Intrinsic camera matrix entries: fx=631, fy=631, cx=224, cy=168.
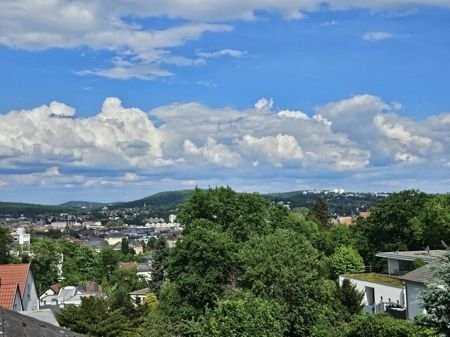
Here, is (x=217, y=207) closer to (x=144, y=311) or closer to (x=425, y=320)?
(x=144, y=311)

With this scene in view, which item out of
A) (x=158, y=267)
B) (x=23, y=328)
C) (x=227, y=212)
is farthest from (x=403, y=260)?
(x=23, y=328)

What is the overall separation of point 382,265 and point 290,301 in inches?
1242

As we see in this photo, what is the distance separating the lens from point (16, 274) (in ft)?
126

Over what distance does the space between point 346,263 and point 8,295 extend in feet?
113

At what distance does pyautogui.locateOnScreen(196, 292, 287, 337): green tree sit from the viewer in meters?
27.2

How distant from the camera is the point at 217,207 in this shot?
43.3m

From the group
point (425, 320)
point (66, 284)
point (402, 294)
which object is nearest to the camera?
point (425, 320)

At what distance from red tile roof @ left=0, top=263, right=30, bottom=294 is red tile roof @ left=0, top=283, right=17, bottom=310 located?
12.5 feet

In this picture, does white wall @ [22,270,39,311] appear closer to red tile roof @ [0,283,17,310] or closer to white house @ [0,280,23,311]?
white house @ [0,280,23,311]

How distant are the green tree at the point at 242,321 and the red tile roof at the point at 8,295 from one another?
10.5m

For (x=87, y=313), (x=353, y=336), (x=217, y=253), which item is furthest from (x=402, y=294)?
(x=87, y=313)

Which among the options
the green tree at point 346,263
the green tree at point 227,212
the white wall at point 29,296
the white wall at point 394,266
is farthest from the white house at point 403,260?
the white wall at point 29,296

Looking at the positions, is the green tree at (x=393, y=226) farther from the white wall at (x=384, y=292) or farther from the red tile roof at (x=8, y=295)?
the red tile roof at (x=8, y=295)

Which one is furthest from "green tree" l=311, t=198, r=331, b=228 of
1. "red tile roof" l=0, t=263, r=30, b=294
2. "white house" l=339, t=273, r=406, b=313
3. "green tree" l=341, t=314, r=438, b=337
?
"green tree" l=341, t=314, r=438, b=337
